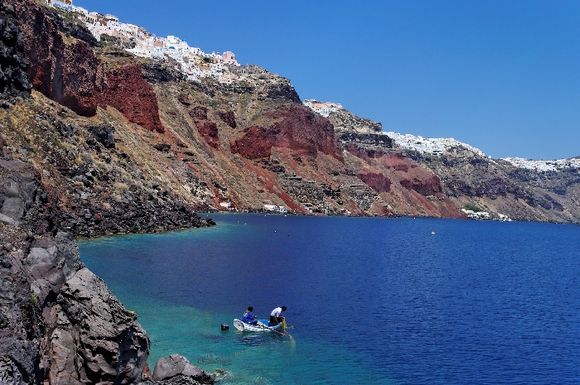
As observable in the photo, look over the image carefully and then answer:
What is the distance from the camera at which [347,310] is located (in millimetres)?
48531

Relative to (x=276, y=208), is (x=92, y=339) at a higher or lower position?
lower

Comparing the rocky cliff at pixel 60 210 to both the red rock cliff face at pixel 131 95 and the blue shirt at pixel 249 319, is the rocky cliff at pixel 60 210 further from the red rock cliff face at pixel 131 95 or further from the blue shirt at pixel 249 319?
the blue shirt at pixel 249 319

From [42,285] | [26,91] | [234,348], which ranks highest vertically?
[26,91]

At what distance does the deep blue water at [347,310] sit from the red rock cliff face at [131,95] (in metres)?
68.7

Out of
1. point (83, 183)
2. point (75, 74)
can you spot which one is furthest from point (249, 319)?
point (75, 74)

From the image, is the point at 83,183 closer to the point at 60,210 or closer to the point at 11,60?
the point at 60,210

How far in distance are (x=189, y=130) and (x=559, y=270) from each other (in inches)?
4812

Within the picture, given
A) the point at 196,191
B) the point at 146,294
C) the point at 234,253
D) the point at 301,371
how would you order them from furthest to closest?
the point at 196,191 → the point at 234,253 → the point at 146,294 → the point at 301,371


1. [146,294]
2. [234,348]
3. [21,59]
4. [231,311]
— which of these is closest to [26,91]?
[21,59]

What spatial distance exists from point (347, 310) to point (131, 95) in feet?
394

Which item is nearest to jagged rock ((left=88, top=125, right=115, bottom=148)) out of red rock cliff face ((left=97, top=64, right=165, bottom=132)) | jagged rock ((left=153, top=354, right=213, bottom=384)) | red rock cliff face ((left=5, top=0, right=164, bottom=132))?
red rock cliff face ((left=5, top=0, right=164, bottom=132))

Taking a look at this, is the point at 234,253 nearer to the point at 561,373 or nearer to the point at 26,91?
the point at 26,91

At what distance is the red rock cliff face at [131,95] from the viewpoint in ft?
488

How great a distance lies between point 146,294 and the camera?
47469 millimetres
